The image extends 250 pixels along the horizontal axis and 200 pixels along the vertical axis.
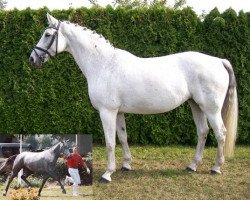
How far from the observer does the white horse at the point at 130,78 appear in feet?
16.1

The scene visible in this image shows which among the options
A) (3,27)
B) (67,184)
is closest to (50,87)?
(3,27)

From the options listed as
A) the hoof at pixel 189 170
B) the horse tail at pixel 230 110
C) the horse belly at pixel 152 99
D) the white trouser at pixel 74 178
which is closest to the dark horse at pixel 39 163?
the white trouser at pixel 74 178

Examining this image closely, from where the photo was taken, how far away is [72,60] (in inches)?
301

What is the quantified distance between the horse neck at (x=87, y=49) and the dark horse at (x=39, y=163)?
1.41m

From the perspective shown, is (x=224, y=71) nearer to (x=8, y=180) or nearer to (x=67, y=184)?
(x=67, y=184)

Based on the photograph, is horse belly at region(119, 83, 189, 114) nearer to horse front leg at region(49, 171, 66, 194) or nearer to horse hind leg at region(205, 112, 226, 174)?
horse hind leg at region(205, 112, 226, 174)

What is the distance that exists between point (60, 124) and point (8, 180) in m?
4.04

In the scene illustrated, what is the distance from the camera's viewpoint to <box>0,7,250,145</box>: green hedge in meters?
7.58

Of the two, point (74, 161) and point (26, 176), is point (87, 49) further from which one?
point (26, 176)

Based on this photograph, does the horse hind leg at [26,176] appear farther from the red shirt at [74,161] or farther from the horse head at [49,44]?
the horse head at [49,44]

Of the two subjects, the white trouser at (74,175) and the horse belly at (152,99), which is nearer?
the white trouser at (74,175)

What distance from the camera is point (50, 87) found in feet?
25.2

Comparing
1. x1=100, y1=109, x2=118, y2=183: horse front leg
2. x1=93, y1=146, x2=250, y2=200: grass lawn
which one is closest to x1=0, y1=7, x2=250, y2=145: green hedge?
x1=93, y1=146, x2=250, y2=200: grass lawn

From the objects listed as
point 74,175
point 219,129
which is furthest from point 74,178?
point 219,129
